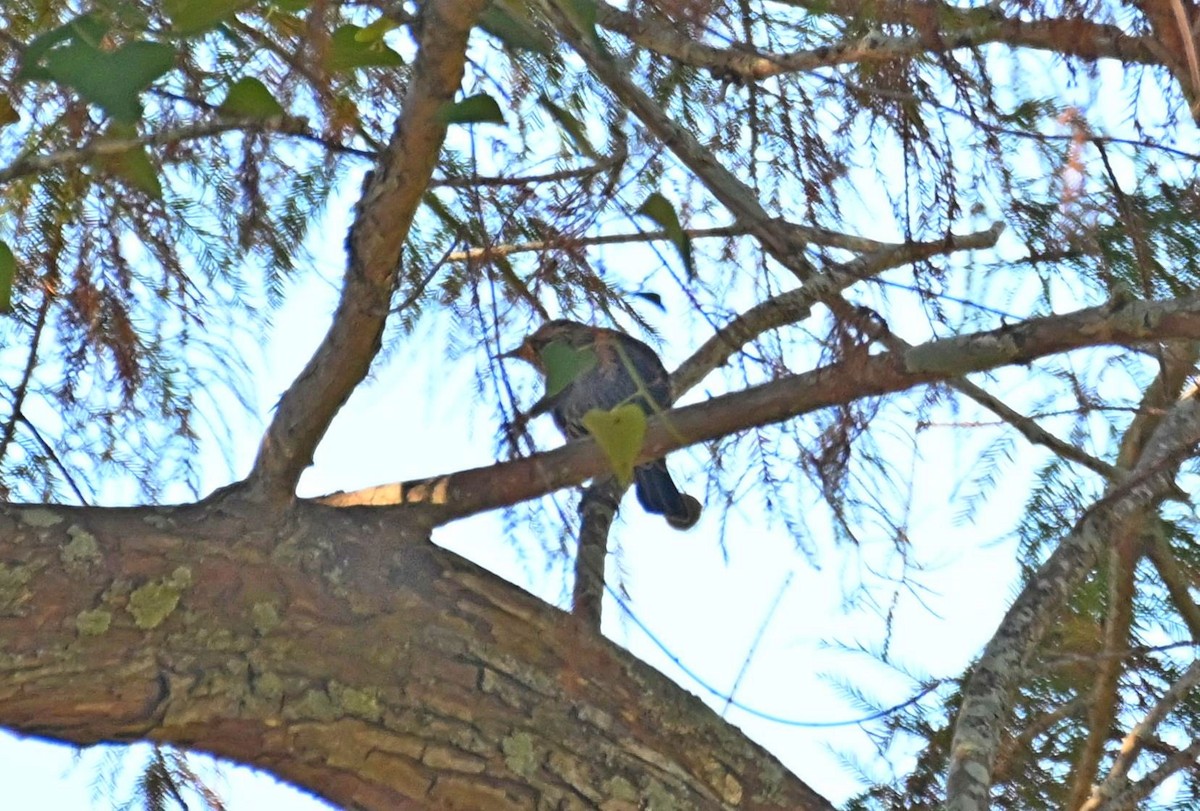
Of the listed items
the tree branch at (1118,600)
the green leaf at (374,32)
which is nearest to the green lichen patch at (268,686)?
the green leaf at (374,32)

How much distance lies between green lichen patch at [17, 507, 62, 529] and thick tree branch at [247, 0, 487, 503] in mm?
272

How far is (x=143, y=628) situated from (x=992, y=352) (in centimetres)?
121

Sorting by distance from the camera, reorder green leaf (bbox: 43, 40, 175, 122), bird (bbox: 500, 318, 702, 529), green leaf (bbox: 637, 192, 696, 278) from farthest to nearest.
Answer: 1. bird (bbox: 500, 318, 702, 529)
2. green leaf (bbox: 637, 192, 696, 278)
3. green leaf (bbox: 43, 40, 175, 122)

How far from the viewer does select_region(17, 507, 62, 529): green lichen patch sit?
75.6 inches

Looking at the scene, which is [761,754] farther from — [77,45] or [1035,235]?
[77,45]

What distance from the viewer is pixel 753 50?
2.42m

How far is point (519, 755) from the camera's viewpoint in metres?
2.01

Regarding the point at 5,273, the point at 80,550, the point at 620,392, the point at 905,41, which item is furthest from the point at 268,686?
the point at 620,392

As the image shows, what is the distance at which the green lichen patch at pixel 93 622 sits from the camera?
1.87 meters

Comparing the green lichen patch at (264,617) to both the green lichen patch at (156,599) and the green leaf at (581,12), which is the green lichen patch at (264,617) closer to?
the green lichen patch at (156,599)

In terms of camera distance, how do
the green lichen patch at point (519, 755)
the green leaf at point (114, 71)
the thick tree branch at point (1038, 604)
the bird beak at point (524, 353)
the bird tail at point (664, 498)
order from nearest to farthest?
the green leaf at point (114, 71) → the green lichen patch at point (519, 755) → the thick tree branch at point (1038, 604) → the bird beak at point (524, 353) → the bird tail at point (664, 498)

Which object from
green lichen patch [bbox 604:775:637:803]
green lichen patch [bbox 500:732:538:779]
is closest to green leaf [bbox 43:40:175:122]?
green lichen patch [bbox 500:732:538:779]

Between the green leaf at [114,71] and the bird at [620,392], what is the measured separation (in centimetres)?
79

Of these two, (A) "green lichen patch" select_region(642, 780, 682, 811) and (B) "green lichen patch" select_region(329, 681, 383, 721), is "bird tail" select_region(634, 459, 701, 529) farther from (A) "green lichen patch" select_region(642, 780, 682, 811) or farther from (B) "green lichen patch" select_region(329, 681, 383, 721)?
(B) "green lichen patch" select_region(329, 681, 383, 721)
